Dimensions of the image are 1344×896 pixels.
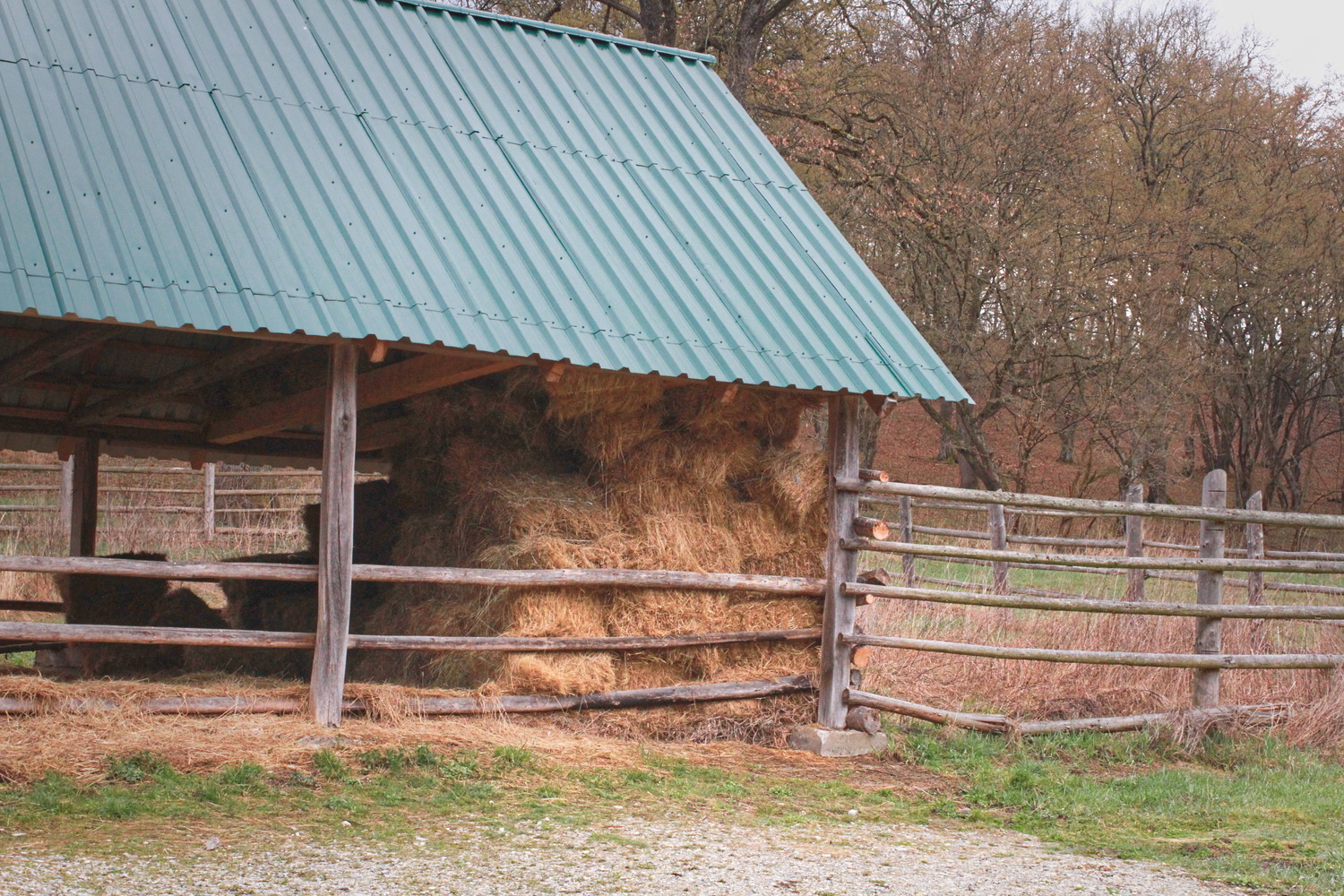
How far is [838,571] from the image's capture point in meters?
7.94

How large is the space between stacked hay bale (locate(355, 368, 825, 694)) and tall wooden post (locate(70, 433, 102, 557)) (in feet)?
9.49

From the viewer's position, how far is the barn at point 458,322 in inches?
259

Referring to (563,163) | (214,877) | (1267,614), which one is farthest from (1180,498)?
(214,877)

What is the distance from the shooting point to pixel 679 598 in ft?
25.3

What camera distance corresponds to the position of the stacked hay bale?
7426mm

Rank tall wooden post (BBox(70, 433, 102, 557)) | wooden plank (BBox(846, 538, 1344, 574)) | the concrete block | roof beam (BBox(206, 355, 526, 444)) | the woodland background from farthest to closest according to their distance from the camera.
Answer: the woodland background < tall wooden post (BBox(70, 433, 102, 557)) < wooden plank (BBox(846, 538, 1344, 574)) < the concrete block < roof beam (BBox(206, 355, 526, 444))

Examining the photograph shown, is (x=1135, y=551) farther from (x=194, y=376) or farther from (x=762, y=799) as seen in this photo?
(x=194, y=376)

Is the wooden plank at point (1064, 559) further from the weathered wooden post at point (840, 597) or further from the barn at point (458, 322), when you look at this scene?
the barn at point (458, 322)

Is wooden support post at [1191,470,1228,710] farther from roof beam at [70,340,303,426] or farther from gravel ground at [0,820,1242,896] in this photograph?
roof beam at [70,340,303,426]

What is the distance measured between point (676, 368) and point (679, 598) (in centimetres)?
148

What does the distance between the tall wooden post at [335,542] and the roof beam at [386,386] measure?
231 mm

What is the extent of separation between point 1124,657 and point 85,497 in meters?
7.58

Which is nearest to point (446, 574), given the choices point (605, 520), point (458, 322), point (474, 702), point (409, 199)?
point (474, 702)

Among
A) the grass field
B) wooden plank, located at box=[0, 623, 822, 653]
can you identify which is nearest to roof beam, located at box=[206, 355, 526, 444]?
wooden plank, located at box=[0, 623, 822, 653]
